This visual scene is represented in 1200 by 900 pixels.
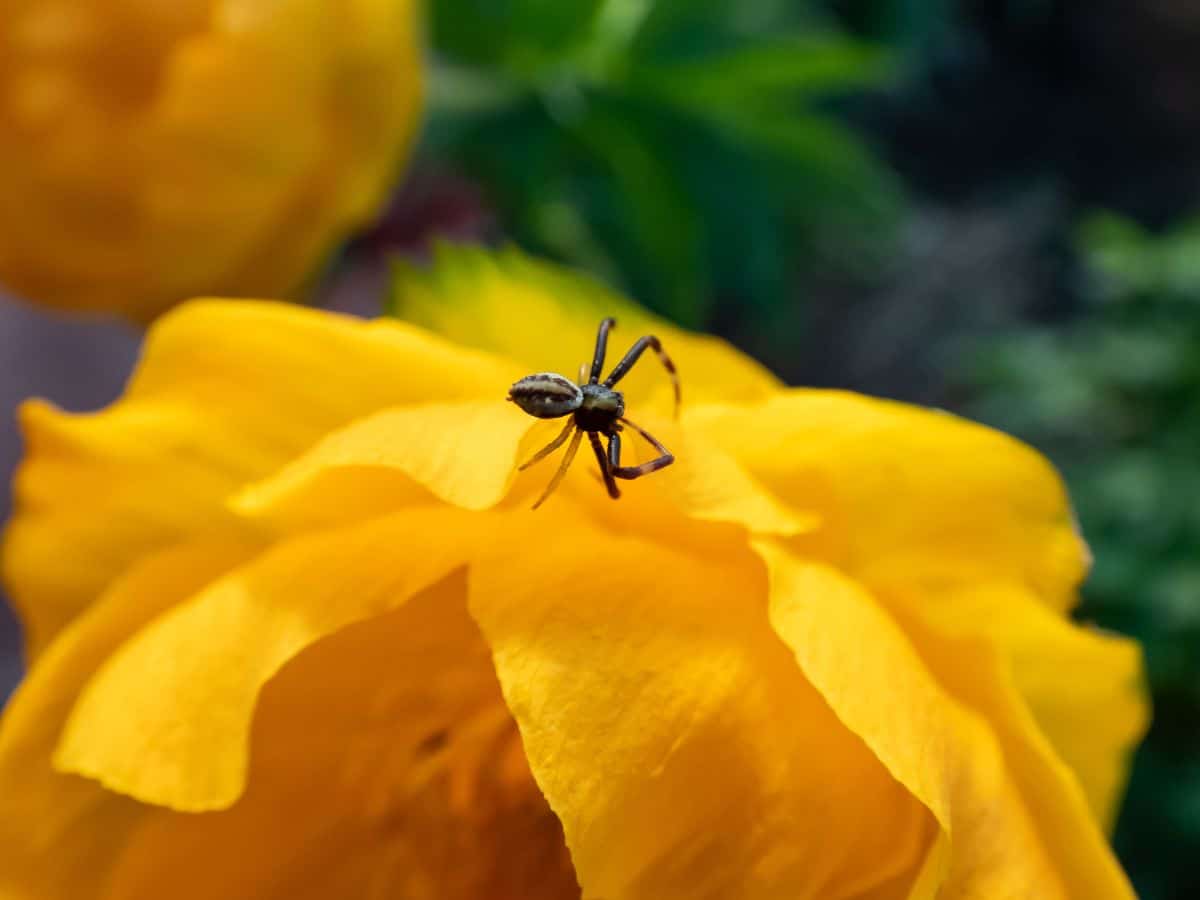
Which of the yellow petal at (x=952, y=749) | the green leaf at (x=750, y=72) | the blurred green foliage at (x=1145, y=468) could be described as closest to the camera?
the yellow petal at (x=952, y=749)

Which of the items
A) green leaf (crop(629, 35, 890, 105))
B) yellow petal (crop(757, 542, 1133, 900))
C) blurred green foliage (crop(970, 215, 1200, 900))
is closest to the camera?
yellow petal (crop(757, 542, 1133, 900))

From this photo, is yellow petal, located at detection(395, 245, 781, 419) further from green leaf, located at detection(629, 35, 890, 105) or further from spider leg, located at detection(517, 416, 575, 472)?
green leaf, located at detection(629, 35, 890, 105)

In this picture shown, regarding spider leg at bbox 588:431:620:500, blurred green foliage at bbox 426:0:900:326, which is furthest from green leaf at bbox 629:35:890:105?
spider leg at bbox 588:431:620:500

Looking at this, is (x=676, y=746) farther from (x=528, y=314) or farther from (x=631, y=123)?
(x=631, y=123)

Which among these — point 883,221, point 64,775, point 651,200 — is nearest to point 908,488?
point 64,775

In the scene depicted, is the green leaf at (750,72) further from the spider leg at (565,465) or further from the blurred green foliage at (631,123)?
the spider leg at (565,465)

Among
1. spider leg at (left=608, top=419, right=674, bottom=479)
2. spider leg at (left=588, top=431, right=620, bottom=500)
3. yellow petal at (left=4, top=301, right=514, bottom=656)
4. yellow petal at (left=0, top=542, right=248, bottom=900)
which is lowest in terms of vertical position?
yellow petal at (left=0, top=542, right=248, bottom=900)

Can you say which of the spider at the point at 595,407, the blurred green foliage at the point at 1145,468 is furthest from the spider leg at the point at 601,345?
the blurred green foliage at the point at 1145,468
